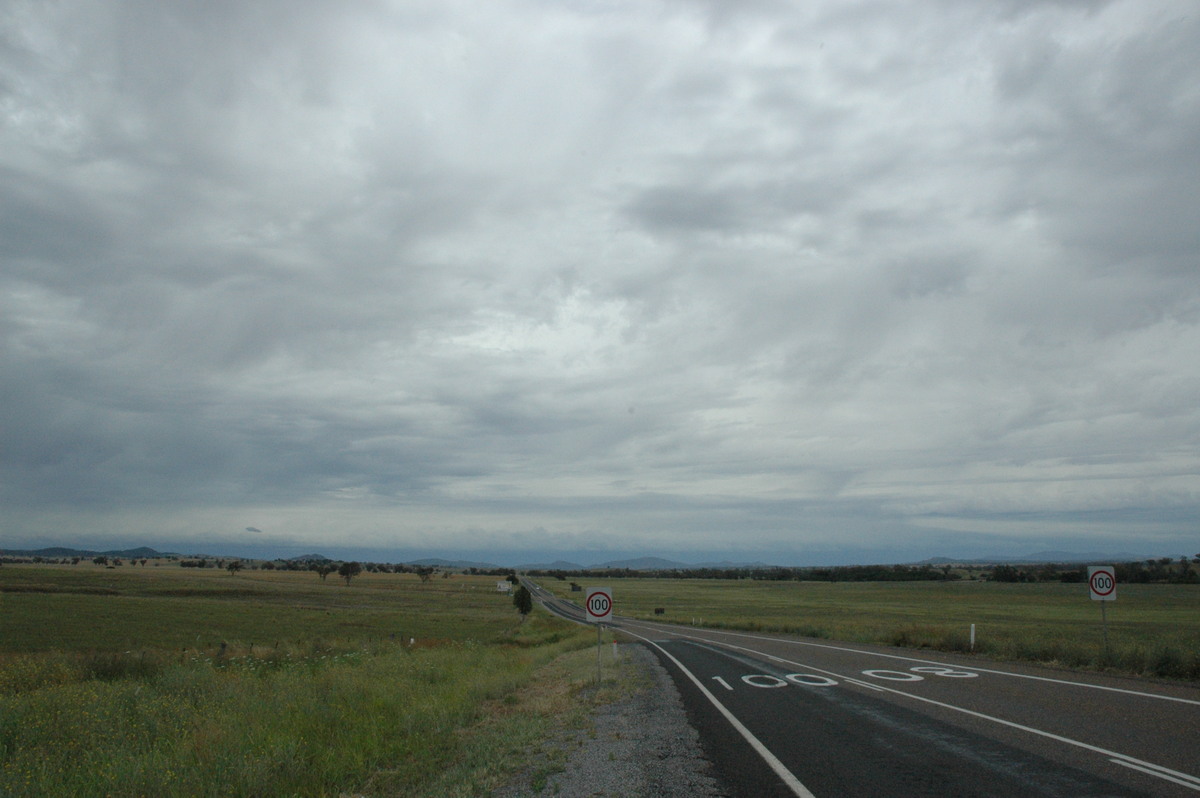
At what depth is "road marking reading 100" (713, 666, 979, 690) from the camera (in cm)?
1551

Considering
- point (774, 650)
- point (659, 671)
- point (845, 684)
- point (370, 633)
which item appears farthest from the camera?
point (370, 633)

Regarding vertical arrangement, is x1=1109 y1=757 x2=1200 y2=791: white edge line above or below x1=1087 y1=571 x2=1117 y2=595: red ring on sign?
below

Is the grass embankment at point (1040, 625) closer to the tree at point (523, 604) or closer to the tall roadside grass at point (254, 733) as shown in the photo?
the tall roadside grass at point (254, 733)

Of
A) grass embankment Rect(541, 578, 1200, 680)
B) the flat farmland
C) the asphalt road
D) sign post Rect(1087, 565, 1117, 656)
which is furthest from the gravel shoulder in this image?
the flat farmland

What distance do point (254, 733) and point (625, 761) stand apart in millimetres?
7292

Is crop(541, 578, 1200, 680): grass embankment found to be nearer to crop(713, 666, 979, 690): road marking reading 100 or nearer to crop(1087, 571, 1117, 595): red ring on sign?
crop(1087, 571, 1117, 595): red ring on sign

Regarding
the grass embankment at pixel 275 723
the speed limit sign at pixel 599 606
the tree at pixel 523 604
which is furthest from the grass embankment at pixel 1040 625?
the tree at pixel 523 604

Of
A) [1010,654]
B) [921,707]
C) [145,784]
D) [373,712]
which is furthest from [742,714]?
[1010,654]

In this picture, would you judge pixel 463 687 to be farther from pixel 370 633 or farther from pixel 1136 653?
pixel 370 633

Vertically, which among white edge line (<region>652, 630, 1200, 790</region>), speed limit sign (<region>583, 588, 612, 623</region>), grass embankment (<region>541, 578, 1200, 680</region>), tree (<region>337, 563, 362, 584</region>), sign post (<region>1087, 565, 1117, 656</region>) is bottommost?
tree (<region>337, 563, 362, 584</region>)

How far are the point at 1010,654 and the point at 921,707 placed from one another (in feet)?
35.1

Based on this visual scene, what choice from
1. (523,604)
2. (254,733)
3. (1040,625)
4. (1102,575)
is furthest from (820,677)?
(523,604)

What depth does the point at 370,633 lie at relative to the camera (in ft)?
176

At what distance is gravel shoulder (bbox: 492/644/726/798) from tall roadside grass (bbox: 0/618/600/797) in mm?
663
